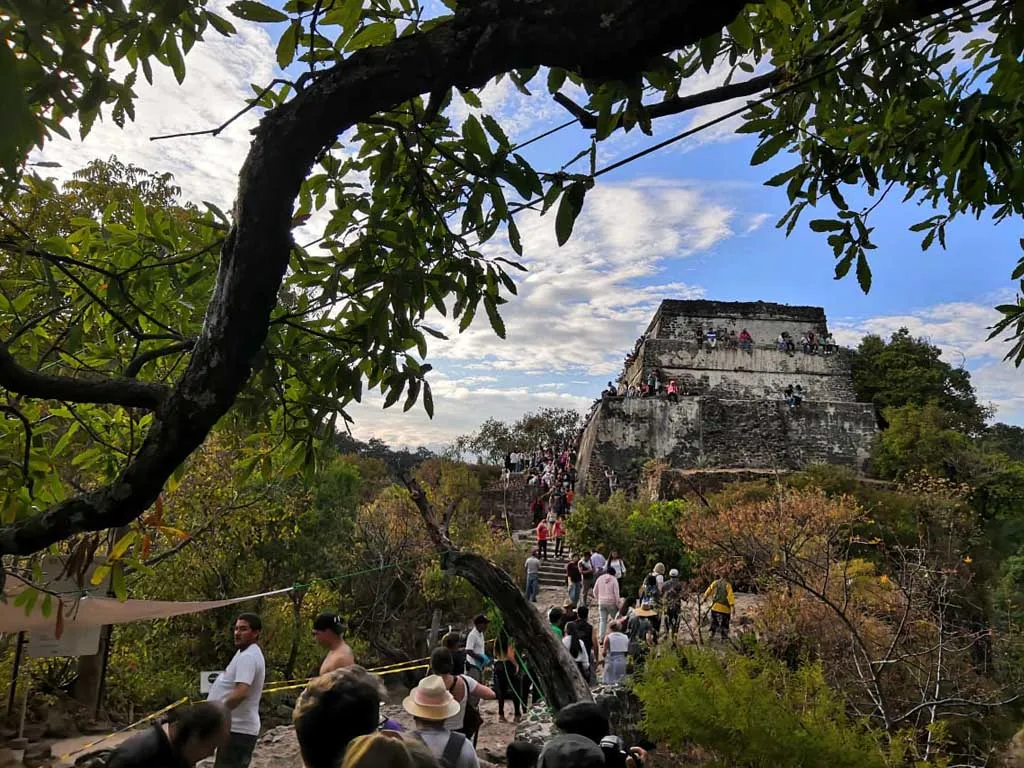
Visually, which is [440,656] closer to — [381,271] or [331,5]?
[381,271]

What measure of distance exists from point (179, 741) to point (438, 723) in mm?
1166

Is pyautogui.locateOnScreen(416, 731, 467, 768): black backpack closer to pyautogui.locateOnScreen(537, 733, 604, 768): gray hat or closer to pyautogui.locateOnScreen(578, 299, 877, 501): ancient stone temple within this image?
pyautogui.locateOnScreen(537, 733, 604, 768): gray hat

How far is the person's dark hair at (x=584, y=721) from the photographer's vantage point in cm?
243

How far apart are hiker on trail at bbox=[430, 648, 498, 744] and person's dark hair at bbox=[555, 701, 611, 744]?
0.92 meters

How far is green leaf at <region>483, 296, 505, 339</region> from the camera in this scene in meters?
2.05

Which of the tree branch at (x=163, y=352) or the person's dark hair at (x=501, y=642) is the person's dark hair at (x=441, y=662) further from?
the person's dark hair at (x=501, y=642)

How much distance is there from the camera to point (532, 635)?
3.80 meters

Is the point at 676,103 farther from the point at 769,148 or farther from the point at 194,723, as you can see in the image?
the point at 194,723

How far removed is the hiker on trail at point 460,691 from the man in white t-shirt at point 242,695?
3.02 feet

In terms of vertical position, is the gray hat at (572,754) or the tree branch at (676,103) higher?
the tree branch at (676,103)

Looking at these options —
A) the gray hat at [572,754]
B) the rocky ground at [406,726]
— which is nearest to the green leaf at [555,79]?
the gray hat at [572,754]

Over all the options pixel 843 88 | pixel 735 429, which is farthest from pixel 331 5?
pixel 735 429

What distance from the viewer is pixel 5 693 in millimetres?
7141

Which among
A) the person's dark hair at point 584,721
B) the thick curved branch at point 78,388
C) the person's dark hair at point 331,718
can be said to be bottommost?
the person's dark hair at point 584,721
